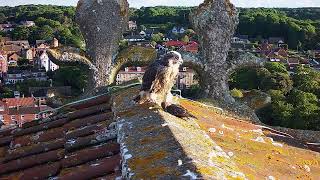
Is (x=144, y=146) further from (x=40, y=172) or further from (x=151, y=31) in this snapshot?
(x=151, y=31)

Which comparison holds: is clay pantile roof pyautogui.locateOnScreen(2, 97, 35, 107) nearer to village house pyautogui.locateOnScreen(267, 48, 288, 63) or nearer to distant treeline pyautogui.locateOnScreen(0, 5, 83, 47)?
village house pyautogui.locateOnScreen(267, 48, 288, 63)

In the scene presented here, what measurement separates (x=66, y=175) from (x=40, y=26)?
15685 cm

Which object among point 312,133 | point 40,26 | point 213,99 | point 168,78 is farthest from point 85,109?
point 40,26

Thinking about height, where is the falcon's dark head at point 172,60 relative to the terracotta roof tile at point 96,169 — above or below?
above

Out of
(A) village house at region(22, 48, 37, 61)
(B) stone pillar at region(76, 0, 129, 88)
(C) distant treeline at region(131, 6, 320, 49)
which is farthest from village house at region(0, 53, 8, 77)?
(B) stone pillar at region(76, 0, 129, 88)

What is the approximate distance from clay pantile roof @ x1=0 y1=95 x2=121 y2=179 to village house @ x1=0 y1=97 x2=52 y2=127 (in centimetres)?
4663

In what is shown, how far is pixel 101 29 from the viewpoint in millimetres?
8375

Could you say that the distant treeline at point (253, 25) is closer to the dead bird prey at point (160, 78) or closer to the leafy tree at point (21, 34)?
the leafy tree at point (21, 34)

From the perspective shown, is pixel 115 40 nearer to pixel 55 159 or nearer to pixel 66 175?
pixel 55 159

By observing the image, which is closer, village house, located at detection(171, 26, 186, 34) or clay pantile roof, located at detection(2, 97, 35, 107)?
clay pantile roof, located at detection(2, 97, 35, 107)

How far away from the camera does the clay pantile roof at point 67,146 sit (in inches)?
193

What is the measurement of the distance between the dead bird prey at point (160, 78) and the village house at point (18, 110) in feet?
157

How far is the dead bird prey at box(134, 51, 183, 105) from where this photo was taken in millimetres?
6098

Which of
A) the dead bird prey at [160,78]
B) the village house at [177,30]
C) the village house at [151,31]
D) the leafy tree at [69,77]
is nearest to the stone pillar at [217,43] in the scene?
the dead bird prey at [160,78]
